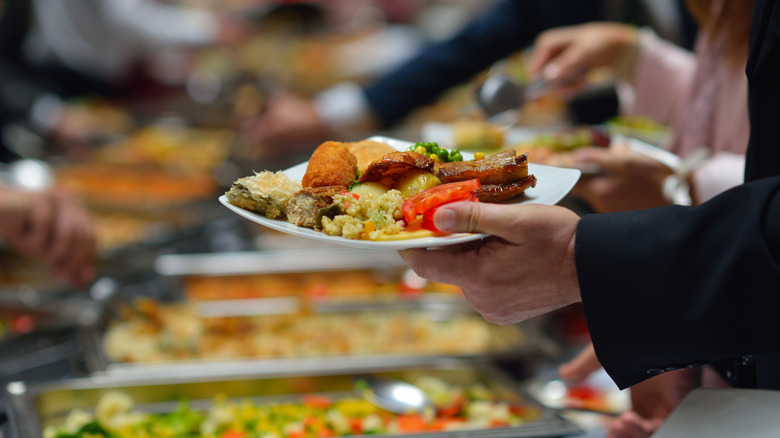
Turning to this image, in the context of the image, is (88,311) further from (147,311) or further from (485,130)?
(485,130)

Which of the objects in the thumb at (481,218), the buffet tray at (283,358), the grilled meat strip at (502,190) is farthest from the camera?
the buffet tray at (283,358)

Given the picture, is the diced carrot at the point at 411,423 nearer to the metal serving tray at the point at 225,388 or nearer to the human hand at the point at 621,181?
the metal serving tray at the point at 225,388

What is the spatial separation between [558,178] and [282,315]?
64.0 inches

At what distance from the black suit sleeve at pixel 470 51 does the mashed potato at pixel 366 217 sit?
2.57 m

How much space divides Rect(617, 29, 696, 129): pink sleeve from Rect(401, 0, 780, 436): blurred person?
1258 millimetres

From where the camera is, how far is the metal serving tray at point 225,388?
5.64 feet

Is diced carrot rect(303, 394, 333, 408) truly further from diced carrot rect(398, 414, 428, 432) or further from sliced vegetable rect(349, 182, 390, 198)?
sliced vegetable rect(349, 182, 390, 198)

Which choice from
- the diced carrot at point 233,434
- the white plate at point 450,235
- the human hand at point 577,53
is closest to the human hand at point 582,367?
the white plate at point 450,235

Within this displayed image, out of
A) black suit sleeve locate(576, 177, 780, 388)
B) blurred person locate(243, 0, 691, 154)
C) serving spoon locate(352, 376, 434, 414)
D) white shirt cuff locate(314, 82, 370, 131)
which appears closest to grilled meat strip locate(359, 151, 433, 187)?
black suit sleeve locate(576, 177, 780, 388)

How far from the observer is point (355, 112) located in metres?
3.89

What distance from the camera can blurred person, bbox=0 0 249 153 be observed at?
15.4 feet

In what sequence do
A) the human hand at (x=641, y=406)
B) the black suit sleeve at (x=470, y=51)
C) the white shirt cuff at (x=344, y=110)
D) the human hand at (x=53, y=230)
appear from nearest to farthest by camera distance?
the human hand at (x=641, y=406)
the human hand at (x=53, y=230)
the black suit sleeve at (x=470, y=51)
the white shirt cuff at (x=344, y=110)

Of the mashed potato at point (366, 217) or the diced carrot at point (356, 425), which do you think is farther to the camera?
the diced carrot at point (356, 425)

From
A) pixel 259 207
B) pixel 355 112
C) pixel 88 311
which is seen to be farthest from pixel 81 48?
pixel 259 207
